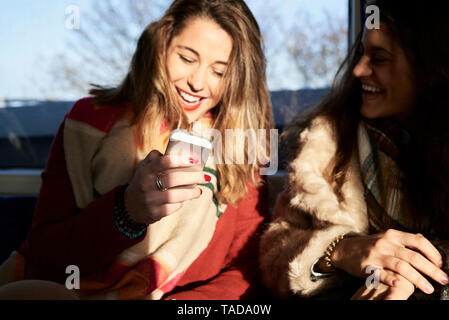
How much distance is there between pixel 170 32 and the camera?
4.21 ft

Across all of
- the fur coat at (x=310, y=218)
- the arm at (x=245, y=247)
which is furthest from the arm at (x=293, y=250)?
the arm at (x=245, y=247)

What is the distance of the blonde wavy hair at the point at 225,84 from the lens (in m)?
1.25

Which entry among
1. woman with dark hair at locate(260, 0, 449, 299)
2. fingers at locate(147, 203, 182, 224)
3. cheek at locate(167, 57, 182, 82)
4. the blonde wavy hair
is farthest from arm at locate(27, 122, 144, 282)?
woman with dark hair at locate(260, 0, 449, 299)

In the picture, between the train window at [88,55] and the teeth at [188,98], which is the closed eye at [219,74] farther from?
the train window at [88,55]

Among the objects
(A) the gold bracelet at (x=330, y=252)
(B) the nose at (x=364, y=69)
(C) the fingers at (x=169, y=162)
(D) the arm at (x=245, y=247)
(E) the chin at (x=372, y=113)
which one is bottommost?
(D) the arm at (x=245, y=247)

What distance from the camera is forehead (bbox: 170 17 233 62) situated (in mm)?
1231

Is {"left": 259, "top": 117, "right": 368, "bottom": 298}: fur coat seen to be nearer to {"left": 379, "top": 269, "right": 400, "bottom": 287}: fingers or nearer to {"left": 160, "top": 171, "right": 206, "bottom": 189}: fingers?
{"left": 379, "top": 269, "right": 400, "bottom": 287}: fingers

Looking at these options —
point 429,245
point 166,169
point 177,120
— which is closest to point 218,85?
point 177,120

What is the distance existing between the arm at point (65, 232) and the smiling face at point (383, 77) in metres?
0.79

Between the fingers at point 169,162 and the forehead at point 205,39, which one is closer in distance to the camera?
the fingers at point 169,162

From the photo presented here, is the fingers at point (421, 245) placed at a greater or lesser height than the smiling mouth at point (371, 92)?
lesser

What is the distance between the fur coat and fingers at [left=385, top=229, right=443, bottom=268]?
0.15 metres

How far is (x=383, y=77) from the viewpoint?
121 cm
